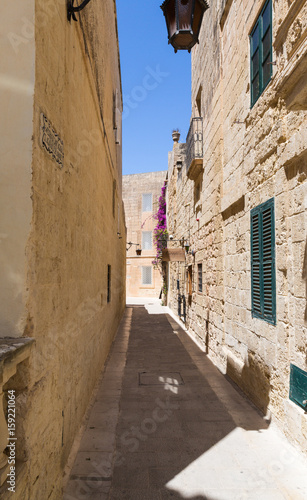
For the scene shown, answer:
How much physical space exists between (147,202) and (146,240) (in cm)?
322

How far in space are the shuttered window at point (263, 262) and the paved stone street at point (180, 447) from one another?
139cm

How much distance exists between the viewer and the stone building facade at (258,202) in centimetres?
354

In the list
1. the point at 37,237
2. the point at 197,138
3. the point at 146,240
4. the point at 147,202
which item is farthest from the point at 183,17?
the point at 147,202

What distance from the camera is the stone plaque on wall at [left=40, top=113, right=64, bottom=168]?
2.19 m

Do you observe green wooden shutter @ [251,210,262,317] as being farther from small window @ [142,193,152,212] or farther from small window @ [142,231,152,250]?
small window @ [142,193,152,212]

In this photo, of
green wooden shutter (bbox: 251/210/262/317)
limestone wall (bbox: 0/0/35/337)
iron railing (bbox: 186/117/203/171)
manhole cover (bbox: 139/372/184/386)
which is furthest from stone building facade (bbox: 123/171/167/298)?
limestone wall (bbox: 0/0/35/337)

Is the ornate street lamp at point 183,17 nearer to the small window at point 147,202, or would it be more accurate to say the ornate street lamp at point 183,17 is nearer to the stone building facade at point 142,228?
the stone building facade at point 142,228

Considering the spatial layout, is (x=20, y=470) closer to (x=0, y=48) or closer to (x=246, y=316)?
(x=0, y=48)

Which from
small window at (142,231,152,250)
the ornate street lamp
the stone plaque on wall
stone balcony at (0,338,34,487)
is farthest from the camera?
small window at (142,231,152,250)

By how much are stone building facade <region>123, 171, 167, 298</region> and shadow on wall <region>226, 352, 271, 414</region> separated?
21357mm

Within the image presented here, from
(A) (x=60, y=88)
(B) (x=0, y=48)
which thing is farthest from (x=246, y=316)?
(B) (x=0, y=48)

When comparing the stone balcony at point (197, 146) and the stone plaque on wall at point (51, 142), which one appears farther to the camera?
the stone balcony at point (197, 146)

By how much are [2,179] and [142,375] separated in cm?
495

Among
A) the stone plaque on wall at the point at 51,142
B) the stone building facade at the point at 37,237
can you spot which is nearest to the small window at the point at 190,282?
the stone building facade at the point at 37,237
